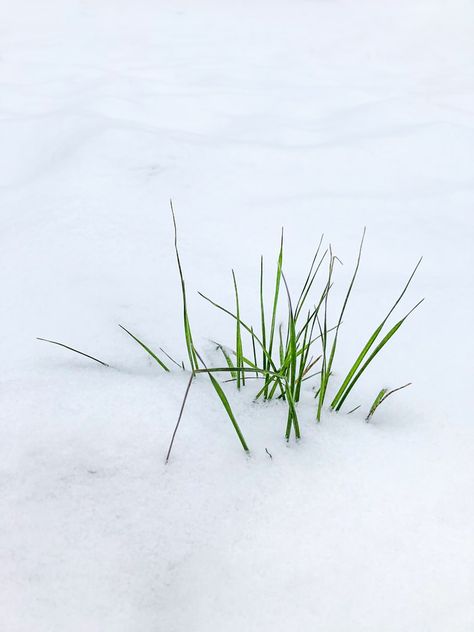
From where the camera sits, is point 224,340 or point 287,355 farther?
point 224,340

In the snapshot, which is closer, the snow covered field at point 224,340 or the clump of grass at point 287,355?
the snow covered field at point 224,340

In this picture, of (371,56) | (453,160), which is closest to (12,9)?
(371,56)

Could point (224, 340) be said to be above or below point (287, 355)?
below

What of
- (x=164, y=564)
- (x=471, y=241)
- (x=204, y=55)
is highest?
(x=204, y=55)

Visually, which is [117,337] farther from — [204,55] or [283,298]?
[204,55]
